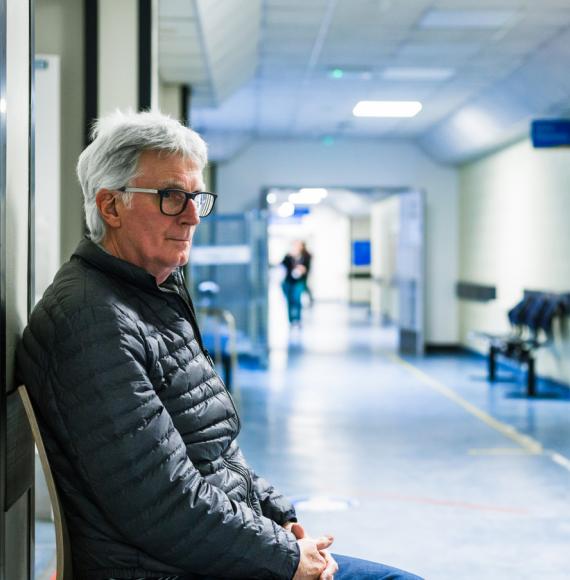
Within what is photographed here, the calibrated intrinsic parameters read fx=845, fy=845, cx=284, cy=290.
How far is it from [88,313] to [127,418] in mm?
210

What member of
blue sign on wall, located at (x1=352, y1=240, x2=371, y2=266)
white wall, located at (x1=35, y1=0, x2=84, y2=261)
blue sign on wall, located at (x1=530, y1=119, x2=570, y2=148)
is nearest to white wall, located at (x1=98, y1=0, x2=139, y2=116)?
white wall, located at (x1=35, y1=0, x2=84, y2=261)

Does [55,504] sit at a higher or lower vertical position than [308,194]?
lower

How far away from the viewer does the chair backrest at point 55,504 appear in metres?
1.55

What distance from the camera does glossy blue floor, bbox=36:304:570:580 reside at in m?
3.78

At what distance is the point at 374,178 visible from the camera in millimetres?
12555

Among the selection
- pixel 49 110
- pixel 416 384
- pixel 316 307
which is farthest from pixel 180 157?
pixel 316 307

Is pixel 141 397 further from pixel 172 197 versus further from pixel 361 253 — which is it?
pixel 361 253

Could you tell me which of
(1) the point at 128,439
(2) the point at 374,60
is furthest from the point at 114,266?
(2) the point at 374,60

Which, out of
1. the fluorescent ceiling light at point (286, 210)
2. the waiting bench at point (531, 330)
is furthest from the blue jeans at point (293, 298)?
the waiting bench at point (531, 330)

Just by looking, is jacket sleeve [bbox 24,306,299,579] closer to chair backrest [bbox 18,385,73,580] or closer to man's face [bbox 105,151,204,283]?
chair backrest [bbox 18,385,73,580]

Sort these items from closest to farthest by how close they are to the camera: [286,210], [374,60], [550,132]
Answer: [374,60], [550,132], [286,210]

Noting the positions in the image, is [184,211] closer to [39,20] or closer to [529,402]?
[39,20]

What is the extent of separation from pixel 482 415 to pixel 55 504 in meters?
5.92

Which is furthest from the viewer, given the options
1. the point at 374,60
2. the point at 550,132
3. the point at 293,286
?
the point at 293,286
